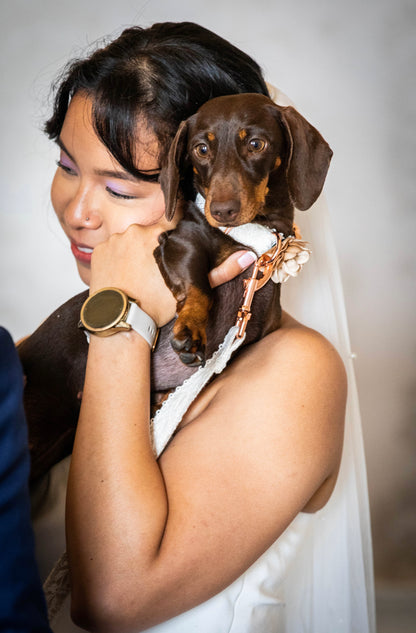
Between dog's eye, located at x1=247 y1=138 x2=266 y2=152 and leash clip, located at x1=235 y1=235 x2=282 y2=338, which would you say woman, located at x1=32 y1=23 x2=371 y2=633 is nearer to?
leash clip, located at x1=235 y1=235 x2=282 y2=338

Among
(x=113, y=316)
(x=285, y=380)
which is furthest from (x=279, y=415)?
(x=113, y=316)

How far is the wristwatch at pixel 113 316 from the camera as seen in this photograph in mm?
944

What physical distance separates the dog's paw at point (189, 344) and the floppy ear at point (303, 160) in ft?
0.84

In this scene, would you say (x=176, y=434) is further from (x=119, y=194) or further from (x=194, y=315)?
(x=119, y=194)

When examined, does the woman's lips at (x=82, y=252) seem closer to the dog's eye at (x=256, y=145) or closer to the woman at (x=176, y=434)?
the woman at (x=176, y=434)

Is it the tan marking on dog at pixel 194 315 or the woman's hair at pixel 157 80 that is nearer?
the tan marking on dog at pixel 194 315

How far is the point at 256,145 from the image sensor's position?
36.7 inches

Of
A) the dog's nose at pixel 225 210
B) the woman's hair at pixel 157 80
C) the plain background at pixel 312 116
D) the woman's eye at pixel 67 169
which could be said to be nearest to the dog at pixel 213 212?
the dog's nose at pixel 225 210

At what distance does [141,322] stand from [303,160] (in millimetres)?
352

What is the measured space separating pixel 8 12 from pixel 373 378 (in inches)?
49.9

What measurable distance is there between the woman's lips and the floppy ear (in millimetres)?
416

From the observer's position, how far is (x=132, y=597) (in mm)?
883

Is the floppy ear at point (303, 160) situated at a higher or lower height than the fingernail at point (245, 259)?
higher

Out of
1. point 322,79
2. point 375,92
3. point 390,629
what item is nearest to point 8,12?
point 322,79
